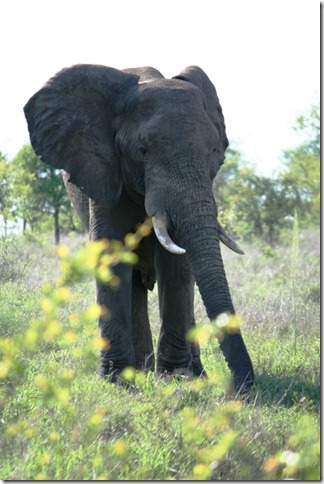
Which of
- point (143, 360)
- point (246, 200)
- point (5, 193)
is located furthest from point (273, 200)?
point (143, 360)

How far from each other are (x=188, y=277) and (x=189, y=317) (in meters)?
0.31

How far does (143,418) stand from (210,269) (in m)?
1.29

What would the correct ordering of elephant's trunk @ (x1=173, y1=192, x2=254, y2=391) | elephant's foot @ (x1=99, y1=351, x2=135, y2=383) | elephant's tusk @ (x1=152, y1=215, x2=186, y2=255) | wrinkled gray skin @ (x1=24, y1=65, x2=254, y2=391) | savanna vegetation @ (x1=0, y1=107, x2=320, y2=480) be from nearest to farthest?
1. savanna vegetation @ (x1=0, y1=107, x2=320, y2=480)
2. elephant's trunk @ (x1=173, y1=192, x2=254, y2=391)
3. elephant's tusk @ (x1=152, y1=215, x2=186, y2=255)
4. wrinkled gray skin @ (x1=24, y1=65, x2=254, y2=391)
5. elephant's foot @ (x1=99, y1=351, x2=135, y2=383)

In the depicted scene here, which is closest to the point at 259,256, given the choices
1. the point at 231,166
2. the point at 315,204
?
the point at 315,204

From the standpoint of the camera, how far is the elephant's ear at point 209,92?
7535 millimetres

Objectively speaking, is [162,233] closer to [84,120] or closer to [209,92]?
[84,120]

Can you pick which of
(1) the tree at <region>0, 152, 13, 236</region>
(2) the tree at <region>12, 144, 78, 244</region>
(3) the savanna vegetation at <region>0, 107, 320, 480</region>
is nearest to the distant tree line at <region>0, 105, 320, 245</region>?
(2) the tree at <region>12, 144, 78, 244</region>

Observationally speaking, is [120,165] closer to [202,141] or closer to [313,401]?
[202,141]

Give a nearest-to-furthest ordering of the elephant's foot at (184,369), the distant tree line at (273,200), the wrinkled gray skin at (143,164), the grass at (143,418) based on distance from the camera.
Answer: the grass at (143,418) < the wrinkled gray skin at (143,164) < the elephant's foot at (184,369) < the distant tree line at (273,200)

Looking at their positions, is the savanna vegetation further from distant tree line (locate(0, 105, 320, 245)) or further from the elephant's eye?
distant tree line (locate(0, 105, 320, 245))

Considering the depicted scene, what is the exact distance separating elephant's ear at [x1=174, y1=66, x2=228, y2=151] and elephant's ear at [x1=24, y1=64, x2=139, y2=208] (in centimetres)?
41

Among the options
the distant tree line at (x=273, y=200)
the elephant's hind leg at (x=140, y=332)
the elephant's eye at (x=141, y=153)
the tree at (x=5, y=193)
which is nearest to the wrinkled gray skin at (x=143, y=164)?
the elephant's eye at (x=141, y=153)

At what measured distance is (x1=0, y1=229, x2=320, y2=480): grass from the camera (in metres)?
4.53

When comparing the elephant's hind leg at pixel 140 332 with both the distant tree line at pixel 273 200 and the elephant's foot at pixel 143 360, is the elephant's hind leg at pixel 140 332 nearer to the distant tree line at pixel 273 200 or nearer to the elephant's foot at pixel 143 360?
the elephant's foot at pixel 143 360
